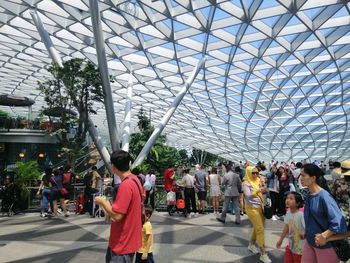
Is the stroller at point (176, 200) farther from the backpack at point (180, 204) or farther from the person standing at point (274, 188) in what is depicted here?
the person standing at point (274, 188)

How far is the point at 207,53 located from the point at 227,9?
6765 mm

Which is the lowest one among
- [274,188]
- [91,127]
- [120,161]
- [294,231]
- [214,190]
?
[294,231]

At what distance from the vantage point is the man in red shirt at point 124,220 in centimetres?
359

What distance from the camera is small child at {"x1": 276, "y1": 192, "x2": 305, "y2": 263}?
16.8 feet

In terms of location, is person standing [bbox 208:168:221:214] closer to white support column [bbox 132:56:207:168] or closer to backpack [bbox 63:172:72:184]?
backpack [bbox 63:172:72:184]

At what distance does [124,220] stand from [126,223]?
4cm

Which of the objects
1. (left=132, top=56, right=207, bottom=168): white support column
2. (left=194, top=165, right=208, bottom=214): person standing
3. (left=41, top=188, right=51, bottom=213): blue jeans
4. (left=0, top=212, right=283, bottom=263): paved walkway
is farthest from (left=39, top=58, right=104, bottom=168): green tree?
(left=132, top=56, right=207, bottom=168): white support column

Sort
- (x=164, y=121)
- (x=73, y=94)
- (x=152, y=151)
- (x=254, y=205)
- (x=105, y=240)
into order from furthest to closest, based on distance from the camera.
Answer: (x=152, y=151), (x=164, y=121), (x=73, y=94), (x=105, y=240), (x=254, y=205)

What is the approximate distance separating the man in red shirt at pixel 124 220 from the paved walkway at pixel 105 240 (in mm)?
3534

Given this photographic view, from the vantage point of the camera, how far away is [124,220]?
3.69 m

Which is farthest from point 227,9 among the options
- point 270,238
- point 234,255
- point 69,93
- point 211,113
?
point 211,113

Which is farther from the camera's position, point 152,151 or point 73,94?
point 152,151

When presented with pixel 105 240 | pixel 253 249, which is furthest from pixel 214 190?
pixel 253 249

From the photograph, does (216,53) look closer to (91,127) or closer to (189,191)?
(91,127)
